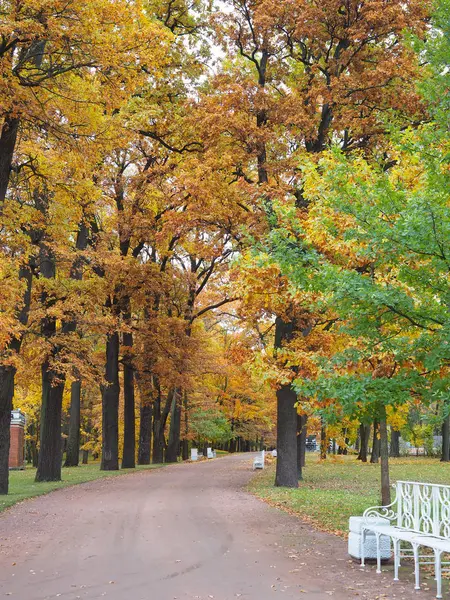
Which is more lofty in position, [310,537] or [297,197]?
[297,197]

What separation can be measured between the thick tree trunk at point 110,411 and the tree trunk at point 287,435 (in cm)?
1115

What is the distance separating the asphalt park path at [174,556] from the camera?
667 centimetres

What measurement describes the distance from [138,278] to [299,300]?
15458 millimetres

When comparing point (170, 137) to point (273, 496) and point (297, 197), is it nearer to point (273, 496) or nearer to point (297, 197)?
point (297, 197)

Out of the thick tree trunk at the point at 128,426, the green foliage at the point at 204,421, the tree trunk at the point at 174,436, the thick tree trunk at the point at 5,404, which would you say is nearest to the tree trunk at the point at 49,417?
the thick tree trunk at the point at 5,404

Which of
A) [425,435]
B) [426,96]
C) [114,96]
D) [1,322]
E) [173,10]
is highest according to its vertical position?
[173,10]

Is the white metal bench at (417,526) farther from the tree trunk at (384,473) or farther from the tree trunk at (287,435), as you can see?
the tree trunk at (287,435)

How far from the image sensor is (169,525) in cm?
1132

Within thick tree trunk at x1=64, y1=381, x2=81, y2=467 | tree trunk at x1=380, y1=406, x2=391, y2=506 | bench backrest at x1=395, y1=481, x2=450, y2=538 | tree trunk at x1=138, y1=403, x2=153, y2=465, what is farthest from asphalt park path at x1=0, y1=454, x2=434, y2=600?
tree trunk at x1=138, y1=403, x2=153, y2=465

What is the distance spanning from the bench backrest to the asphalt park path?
0.70 meters

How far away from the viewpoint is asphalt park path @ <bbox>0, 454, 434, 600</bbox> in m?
6.67

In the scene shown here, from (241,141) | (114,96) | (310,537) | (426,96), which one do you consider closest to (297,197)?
(241,141)

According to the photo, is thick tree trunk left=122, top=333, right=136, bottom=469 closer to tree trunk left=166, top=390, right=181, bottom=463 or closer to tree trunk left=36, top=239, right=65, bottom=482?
tree trunk left=166, top=390, right=181, bottom=463

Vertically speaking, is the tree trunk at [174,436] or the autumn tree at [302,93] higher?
the autumn tree at [302,93]
